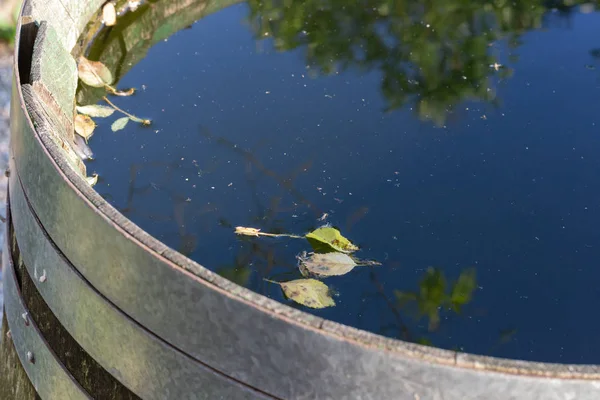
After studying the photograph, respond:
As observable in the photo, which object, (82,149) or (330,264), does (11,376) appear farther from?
(330,264)

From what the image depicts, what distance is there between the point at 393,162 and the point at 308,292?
0.29 meters

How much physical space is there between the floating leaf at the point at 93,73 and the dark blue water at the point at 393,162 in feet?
0.12

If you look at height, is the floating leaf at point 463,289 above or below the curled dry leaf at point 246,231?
below

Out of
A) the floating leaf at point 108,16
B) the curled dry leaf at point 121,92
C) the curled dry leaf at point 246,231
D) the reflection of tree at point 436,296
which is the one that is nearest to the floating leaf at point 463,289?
the reflection of tree at point 436,296

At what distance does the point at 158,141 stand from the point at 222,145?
0.31ft

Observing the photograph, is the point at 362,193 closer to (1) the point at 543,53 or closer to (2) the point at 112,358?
(2) the point at 112,358

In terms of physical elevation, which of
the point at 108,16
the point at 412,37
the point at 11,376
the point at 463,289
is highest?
the point at 108,16

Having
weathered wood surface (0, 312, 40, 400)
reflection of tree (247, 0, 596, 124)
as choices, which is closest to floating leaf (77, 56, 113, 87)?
reflection of tree (247, 0, 596, 124)

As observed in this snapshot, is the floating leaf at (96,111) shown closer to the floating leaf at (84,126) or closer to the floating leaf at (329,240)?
the floating leaf at (84,126)

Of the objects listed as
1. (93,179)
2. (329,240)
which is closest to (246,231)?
(329,240)

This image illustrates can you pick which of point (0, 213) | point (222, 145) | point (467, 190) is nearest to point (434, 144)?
point (467, 190)

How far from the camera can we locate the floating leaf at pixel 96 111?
1281 mm

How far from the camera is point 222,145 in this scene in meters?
1.24

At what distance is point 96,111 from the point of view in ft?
4.24
